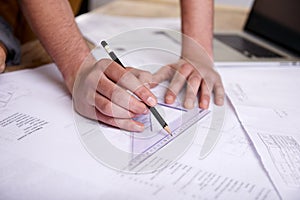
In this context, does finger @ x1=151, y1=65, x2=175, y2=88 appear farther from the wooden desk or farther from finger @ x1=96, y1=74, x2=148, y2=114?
the wooden desk

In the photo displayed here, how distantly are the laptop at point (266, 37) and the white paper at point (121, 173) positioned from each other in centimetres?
42

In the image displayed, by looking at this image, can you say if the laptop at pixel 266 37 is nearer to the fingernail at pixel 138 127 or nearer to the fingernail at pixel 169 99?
the fingernail at pixel 169 99

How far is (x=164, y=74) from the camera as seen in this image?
72 centimetres

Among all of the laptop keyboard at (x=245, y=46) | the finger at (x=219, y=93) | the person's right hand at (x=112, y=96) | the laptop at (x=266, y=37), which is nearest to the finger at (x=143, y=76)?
the person's right hand at (x=112, y=96)

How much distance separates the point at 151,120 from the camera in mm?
564

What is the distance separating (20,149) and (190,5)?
0.50 m

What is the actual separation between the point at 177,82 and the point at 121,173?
0.28 m

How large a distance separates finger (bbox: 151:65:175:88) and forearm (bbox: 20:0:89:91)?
0.15 metres

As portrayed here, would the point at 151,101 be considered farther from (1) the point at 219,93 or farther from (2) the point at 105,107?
(1) the point at 219,93

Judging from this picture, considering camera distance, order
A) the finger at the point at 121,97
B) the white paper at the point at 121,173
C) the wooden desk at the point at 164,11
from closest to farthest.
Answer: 1. the white paper at the point at 121,173
2. the finger at the point at 121,97
3. the wooden desk at the point at 164,11

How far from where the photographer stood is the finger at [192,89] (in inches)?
24.5

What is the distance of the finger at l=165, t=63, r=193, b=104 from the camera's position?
2.09ft

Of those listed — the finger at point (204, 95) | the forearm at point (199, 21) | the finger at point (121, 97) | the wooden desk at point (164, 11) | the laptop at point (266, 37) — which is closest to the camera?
the finger at point (121, 97)

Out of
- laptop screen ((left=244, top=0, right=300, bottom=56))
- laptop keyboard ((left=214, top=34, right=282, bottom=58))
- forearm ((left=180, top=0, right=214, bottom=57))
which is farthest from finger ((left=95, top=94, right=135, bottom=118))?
laptop screen ((left=244, top=0, right=300, bottom=56))
